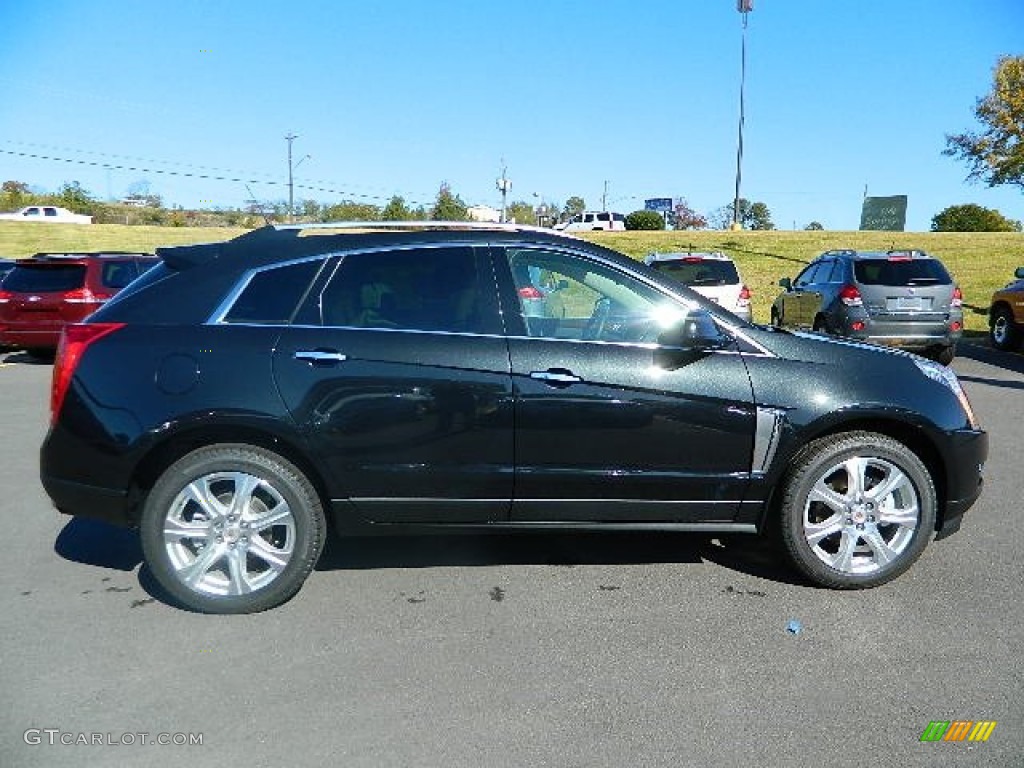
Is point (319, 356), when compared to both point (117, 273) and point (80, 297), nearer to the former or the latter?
point (80, 297)

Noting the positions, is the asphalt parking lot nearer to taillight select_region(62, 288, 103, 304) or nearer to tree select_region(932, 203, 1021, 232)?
taillight select_region(62, 288, 103, 304)

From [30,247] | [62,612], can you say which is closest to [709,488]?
[62,612]

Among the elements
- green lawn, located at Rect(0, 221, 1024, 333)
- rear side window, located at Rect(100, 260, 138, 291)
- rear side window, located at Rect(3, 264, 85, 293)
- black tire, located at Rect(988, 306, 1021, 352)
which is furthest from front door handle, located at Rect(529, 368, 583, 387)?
green lawn, located at Rect(0, 221, 1024, 333)

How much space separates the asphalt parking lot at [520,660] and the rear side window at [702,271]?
7.38 m

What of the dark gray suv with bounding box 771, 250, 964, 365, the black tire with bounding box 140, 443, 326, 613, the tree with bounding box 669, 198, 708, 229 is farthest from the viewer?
the tree with bounding box 669, 198, 708, 229

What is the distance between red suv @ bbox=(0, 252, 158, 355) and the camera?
1150 cm

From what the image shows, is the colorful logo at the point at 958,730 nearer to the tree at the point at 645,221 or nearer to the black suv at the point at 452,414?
the black suv at the point at 452,414

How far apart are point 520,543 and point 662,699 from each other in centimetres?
170

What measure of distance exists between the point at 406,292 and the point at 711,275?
8.63m

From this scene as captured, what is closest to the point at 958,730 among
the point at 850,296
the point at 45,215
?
the point at 850,296

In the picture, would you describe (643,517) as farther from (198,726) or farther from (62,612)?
(62,612)

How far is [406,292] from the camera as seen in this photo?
3824 millimetres

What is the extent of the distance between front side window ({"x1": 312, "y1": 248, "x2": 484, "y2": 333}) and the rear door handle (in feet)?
0.51

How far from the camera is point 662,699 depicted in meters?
3.02
